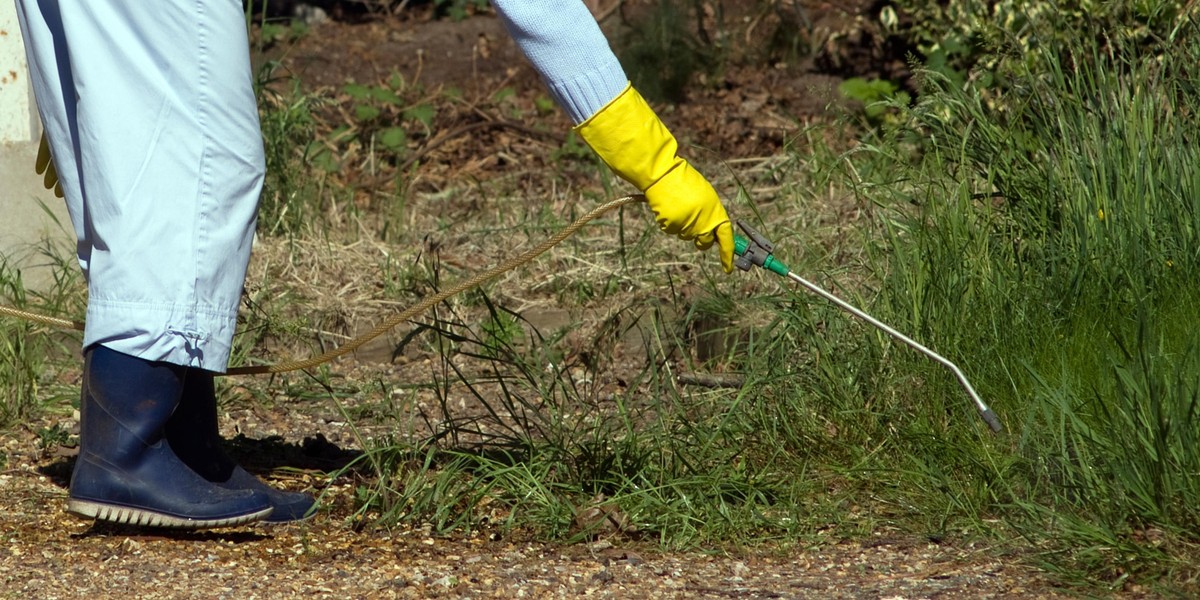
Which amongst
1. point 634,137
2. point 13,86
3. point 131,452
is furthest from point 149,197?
point 13,86

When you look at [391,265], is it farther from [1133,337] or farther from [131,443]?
[1133,337]

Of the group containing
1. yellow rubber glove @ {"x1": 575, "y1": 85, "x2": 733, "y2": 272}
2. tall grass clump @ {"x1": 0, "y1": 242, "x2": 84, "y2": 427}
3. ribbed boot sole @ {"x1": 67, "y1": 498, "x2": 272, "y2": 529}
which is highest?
yellow rubber glove @ {"x1": 575, "y1": 85, "x2": 733, "y2": 272}

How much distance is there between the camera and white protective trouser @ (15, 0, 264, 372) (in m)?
2.62

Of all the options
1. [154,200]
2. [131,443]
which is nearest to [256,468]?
[131,443]

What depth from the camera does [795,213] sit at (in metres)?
4.54

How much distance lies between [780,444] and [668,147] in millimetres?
715

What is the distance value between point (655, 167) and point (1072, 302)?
3.09ft

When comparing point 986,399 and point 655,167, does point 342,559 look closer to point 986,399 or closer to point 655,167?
point 655,167

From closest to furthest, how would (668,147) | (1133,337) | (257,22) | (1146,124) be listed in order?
(668,147), (1133,337), (1146,124), (257,22)

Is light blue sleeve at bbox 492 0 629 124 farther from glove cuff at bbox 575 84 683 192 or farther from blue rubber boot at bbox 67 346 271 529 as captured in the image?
blue rubber boot at bbox 67 346 271 529

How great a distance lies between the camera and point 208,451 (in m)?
3.02

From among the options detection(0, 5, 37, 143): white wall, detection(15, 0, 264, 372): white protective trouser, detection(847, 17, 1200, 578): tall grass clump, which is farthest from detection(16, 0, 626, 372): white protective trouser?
detection(0, 5, 37, 143): white wall

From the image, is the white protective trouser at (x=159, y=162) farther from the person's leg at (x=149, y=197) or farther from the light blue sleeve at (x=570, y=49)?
the light blue sleeve at (x=570, y=49)

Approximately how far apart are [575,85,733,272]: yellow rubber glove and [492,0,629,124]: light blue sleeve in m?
0.03
